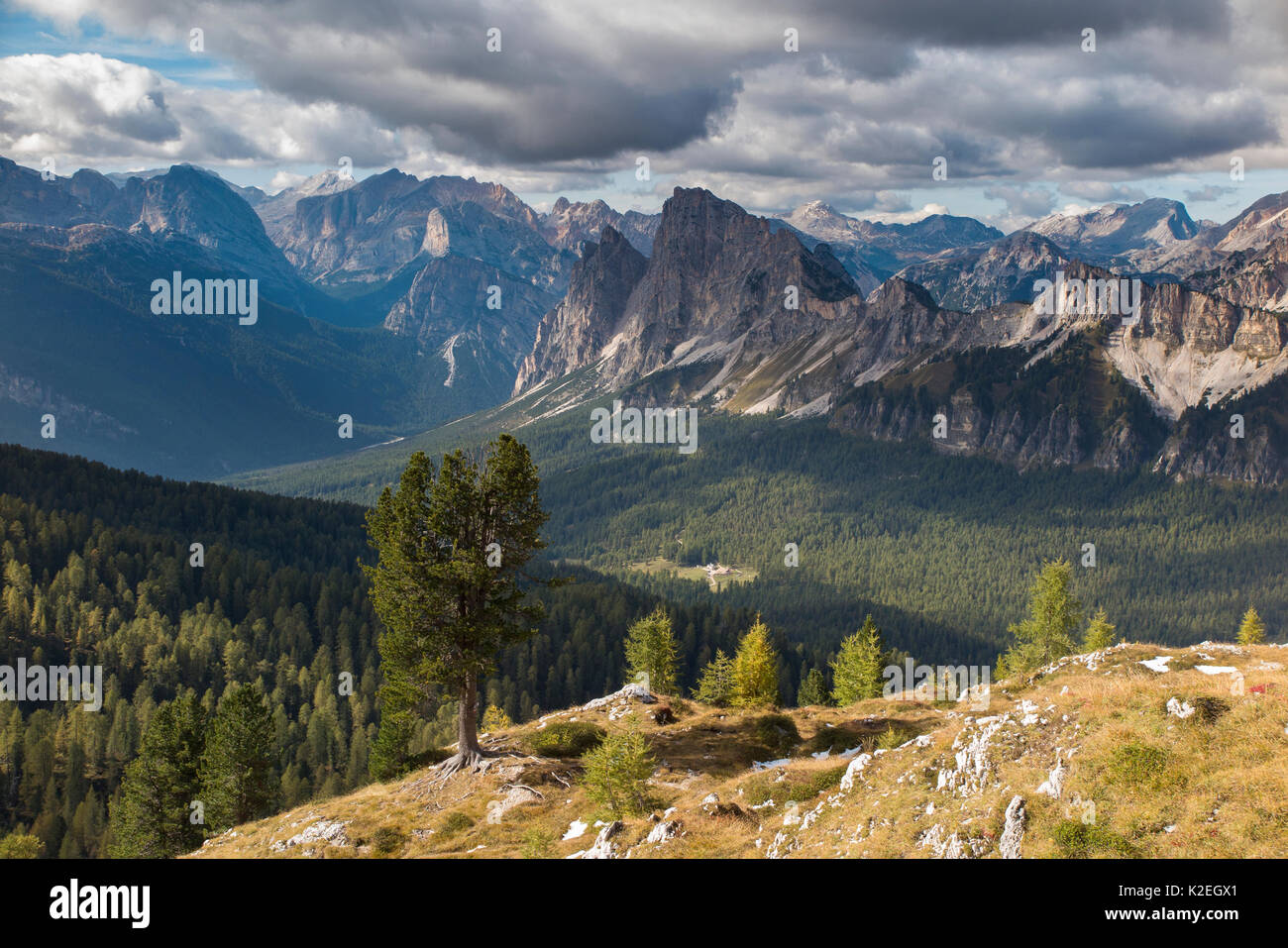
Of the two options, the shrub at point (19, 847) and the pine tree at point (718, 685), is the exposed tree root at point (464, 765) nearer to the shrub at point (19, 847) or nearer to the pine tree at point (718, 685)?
the pine tree at point (718, 685)

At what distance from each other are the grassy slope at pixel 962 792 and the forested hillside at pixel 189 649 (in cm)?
6122

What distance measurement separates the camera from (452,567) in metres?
45.2

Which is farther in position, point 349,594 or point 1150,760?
point 349,594

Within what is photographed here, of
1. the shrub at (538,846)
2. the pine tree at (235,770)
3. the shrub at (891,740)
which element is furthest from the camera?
the pine tree at (235,770)

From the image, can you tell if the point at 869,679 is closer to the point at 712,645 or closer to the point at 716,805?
the point at 716,805

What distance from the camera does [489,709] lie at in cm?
9650

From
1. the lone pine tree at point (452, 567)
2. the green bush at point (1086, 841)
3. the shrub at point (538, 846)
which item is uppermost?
the lone pine tree at point (452, 567)

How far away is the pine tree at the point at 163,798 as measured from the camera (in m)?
61.8

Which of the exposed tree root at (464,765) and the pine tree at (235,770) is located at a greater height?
the exposed tree root at (464,765)

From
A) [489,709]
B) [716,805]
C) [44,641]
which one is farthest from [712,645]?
[716,805]

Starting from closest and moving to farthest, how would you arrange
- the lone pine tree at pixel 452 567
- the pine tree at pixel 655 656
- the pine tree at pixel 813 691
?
1. the lone pine tree at pixel 452 567
2. the pine tree at pixel 655 656
3. the pine tree at pixel 813 691

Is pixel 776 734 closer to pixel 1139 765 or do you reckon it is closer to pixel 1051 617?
pixel 1139 765

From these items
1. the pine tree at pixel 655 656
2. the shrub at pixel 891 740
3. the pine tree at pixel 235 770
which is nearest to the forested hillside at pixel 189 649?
the pine tree at pixel 655 656
